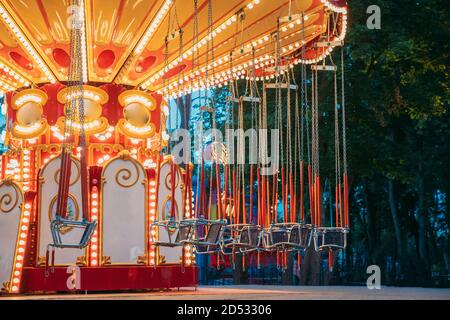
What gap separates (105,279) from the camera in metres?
17.4

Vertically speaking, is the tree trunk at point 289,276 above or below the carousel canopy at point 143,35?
below

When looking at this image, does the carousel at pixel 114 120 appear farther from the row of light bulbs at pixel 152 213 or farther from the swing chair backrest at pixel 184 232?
the swing chair backrest at pixel 184 232

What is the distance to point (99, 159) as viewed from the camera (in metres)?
18.7

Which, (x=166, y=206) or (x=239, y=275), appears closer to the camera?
(x=166, y=206)

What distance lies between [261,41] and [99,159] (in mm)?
4531

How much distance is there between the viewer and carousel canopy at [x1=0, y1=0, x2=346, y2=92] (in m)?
16.2

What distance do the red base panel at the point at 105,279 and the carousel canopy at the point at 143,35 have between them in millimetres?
4074

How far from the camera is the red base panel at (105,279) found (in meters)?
17.2

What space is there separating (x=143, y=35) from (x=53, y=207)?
4.16m

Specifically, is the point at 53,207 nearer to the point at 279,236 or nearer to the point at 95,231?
the point at 95,231

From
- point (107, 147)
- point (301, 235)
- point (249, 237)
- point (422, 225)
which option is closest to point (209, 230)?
point (249, 237)

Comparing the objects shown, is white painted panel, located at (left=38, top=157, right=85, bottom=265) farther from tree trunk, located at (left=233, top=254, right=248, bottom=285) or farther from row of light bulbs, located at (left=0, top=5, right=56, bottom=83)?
tree trunk, located at (left=233, top=254, right=248, bottom=285)

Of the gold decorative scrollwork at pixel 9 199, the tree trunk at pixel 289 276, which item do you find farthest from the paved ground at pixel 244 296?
the tree trunk at pixel 289 276
